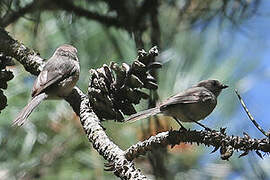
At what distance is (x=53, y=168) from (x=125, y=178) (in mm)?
1142

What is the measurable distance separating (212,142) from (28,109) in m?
0.76

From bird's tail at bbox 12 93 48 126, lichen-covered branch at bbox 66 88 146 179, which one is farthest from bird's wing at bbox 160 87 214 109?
bird's tail at bbox 12 93 48 126

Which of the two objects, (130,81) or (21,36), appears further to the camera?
(21,36)

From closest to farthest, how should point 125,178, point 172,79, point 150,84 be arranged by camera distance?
point 125,178 → point 150,84 → point 172,79

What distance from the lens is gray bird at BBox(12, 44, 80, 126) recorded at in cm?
159

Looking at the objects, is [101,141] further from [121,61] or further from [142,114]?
[121,61]

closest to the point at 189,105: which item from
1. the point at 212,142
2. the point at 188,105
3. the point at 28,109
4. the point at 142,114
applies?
the point at 188,105

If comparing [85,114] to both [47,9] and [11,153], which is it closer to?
[47,9]

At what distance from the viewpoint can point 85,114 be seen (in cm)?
109

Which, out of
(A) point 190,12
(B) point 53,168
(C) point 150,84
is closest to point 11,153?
(B) point 53,168

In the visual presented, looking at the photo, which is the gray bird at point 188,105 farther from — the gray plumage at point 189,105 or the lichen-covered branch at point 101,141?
the lichen-covered branch at point 101,141

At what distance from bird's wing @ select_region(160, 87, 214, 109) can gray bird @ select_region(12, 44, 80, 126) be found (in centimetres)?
33

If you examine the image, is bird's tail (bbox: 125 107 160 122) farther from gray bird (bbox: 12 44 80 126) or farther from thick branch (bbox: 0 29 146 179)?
gray bird (bbox: 12 44 80 126)

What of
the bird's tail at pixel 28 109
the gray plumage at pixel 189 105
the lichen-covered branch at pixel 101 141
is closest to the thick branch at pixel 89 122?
the lichen-covered branch at pixel 101 141
